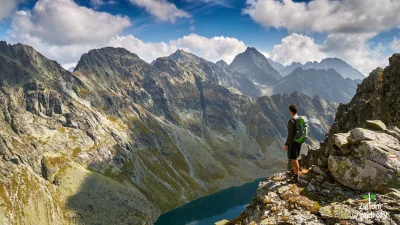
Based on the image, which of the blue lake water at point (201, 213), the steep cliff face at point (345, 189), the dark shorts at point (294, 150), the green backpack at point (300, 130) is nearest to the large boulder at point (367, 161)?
the steep cliff face at point (345, 189)

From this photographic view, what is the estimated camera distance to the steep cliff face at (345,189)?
1310cm

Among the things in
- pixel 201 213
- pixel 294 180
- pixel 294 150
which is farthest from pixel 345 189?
pixel 201 213

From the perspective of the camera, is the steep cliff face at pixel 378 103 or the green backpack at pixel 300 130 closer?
the green backpack at pixel 300 130

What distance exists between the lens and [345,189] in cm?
1550

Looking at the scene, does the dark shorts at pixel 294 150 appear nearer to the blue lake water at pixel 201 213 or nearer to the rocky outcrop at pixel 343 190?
the rocky outcrop at pixel 343 190

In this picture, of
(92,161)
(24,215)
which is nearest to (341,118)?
(24,215)

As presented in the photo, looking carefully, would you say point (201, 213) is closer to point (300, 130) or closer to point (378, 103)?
point (378, 103)

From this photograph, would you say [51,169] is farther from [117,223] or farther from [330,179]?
[330,179]

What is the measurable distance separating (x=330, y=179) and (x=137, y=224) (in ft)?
527

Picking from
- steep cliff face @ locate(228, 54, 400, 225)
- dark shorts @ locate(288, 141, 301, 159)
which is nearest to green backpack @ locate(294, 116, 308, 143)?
dark shorts @ locate(288, 141, 301, 159)

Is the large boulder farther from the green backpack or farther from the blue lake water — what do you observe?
the blue lake water

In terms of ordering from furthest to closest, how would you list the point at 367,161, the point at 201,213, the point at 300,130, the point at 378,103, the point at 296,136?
the point at 201,213 → the point at 378,103 → the point at 296,136 → the point at 300,130 → the point at 367,161

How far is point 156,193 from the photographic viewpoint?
195 meters

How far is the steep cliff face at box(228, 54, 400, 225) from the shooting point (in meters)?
13.1
